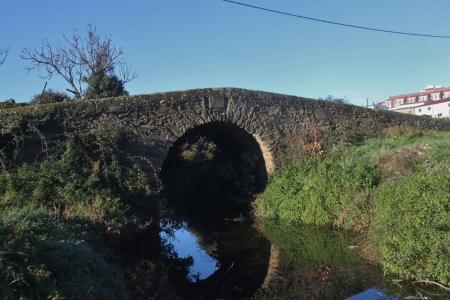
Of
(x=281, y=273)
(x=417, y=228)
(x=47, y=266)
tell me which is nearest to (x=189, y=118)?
(x=281, y=273)

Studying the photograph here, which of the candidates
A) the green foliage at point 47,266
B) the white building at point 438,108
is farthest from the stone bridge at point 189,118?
the white building at point 438,108

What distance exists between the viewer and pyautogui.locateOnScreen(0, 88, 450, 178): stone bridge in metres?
11.4

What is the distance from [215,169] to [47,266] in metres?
11.2

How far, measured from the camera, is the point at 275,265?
9.35 metres

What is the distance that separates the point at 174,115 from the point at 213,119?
1.23 meters

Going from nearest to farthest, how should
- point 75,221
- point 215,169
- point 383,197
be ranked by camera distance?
point 75,221, point 383,197, point 215,169

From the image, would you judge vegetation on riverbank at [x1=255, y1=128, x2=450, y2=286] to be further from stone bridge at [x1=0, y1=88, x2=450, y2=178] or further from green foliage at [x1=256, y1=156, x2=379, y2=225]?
stone bridge at [x1=0, y1=88, x2=450, y2=178]

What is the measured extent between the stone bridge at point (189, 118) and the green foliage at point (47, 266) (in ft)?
16.4

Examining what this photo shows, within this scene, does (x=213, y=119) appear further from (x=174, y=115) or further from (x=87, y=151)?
(x=87, y=151)

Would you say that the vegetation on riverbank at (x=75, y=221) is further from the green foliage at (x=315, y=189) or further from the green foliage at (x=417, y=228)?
the green foliage at (x=417, y=228)

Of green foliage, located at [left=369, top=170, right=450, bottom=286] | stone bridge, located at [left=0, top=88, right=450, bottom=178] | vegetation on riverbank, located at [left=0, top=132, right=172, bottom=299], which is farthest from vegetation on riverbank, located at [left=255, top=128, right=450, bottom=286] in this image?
vegetation on riverbank, located at [left=0, top=132, right=172, bottom=299]

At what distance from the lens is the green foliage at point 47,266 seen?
4961 mm

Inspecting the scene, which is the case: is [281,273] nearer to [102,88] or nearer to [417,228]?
[417,228]

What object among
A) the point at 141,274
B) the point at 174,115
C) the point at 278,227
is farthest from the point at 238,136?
the point at 141,274
